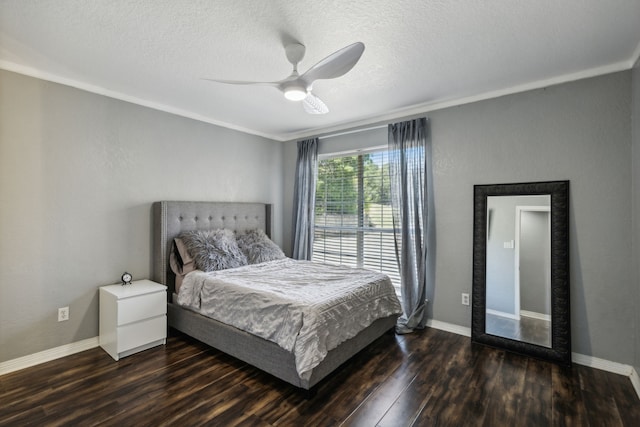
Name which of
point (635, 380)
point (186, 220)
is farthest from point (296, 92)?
point (635, 380)

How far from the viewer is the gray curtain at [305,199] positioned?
4551 millimetres

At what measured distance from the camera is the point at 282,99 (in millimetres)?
3352

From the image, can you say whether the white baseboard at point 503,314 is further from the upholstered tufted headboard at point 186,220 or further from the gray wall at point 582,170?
the upholstered tufted headboard at point 186,220

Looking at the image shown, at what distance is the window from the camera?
402 centimetres

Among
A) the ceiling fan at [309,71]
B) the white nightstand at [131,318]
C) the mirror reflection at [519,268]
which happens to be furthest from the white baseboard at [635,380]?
the white nightstand at [131,318]

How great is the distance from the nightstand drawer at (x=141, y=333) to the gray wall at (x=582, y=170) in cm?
310

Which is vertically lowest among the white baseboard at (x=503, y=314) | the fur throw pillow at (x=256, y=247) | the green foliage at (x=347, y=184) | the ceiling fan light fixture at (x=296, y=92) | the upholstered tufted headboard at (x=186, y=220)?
the white baseboard at (x=503, y=314)

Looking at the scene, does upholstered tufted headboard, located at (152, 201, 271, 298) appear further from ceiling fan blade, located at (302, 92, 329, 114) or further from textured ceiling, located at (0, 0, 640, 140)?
ceiling fan blade, located at (302, 92, 329, 114)

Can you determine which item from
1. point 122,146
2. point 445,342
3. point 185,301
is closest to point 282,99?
point 122,146

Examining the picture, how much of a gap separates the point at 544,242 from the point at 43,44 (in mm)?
4429

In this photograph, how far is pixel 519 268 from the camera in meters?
2.95

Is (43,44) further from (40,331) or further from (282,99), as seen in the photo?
(40,331)

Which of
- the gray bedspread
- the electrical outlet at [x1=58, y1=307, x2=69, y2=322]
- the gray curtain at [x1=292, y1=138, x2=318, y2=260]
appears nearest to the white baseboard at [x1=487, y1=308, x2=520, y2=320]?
the gray bedspread

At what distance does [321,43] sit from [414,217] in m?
2.14
